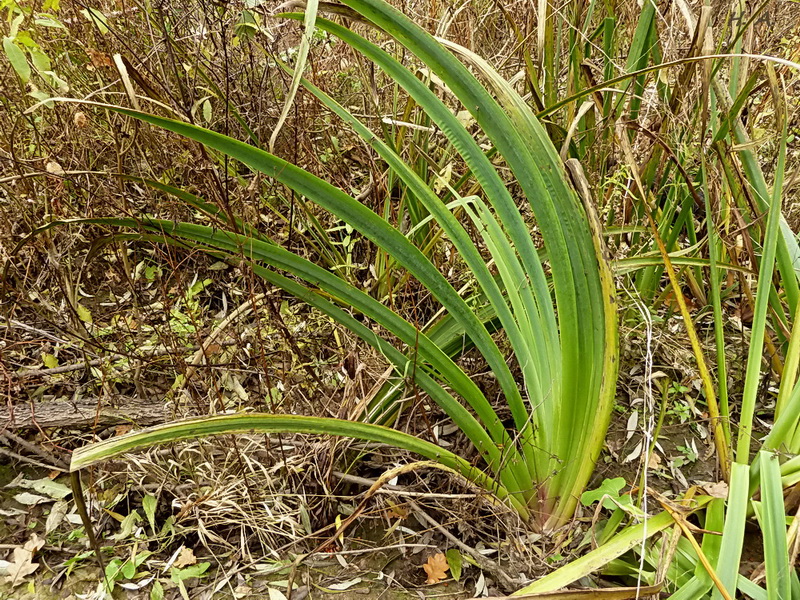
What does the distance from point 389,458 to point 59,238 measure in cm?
120

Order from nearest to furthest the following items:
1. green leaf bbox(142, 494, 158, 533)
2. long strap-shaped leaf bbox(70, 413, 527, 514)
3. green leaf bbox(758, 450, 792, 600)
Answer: long strap-shaped leaf bbox(70, 413, 527, 514)
green leaf bbox(758, 450, 792, 600)
green leaf bbox(142, 494, 158, 533)

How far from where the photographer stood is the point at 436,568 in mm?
1169

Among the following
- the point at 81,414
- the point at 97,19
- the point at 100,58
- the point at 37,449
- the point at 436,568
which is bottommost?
the point at 37,449

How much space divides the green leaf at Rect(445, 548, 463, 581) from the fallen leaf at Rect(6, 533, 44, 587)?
0.95 meters

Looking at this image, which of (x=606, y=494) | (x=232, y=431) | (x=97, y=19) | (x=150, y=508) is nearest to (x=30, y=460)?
(x=150, y=508)

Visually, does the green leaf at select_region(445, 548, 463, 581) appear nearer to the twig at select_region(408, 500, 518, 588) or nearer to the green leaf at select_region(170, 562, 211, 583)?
the twig at select_region(408, 500, 518, 588)

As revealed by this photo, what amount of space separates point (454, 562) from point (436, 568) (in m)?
0.04

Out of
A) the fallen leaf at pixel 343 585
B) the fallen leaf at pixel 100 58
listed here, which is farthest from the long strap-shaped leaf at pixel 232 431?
the fallen leaf at pixel 100 58

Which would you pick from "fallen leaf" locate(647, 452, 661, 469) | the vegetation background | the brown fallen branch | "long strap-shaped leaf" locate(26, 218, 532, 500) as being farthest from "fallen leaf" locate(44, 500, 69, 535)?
"fallen leaf" locate(647, 452, 661, 469)

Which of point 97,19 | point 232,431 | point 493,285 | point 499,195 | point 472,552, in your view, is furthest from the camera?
point 97,19

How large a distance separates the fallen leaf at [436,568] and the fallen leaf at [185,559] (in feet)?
1.72

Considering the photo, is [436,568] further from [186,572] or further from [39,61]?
[39,61]

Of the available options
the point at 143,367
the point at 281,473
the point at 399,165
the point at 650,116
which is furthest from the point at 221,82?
the point at 650,116

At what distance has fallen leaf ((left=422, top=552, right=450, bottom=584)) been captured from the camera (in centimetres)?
116
